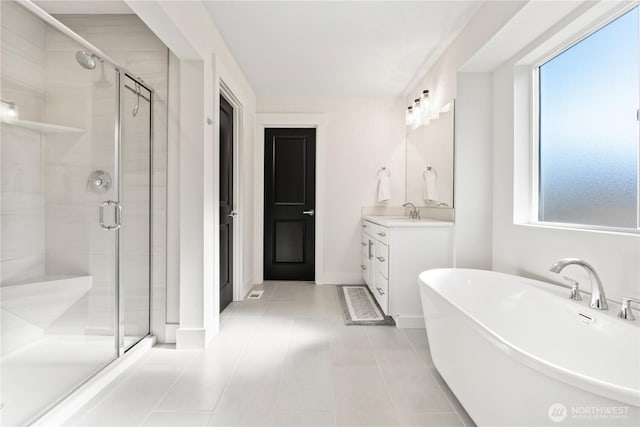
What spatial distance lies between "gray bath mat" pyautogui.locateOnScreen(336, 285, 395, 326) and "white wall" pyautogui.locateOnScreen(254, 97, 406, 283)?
0.40 metres

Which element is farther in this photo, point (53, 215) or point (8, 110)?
point (53, 215)

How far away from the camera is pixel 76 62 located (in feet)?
6.49

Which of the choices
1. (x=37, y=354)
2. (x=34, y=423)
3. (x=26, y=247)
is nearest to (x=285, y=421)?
(x=34, y=423)

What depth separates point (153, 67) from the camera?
8.27ft

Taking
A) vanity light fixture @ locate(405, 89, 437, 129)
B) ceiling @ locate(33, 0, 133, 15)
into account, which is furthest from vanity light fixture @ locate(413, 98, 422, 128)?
ceiling @ locate(33, 0, 133, 15)

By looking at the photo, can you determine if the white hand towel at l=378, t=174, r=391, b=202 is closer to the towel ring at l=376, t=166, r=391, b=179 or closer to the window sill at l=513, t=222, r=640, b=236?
the towel ring at l=376, t=166, r=391, b=179

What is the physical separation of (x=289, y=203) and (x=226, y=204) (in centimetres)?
132

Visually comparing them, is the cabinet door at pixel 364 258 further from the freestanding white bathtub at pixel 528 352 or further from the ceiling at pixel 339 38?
the ceiling at pixel 339 38

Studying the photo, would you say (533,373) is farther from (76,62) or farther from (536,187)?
(76,62)

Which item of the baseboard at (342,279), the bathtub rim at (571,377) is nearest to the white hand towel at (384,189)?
the baseboard at (342,279)

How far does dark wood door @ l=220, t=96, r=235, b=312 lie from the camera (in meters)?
3.27

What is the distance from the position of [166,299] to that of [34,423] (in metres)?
1.09

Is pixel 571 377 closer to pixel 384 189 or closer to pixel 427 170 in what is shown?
pixel 427 170

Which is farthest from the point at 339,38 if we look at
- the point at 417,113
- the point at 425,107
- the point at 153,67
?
the point at 153,67
